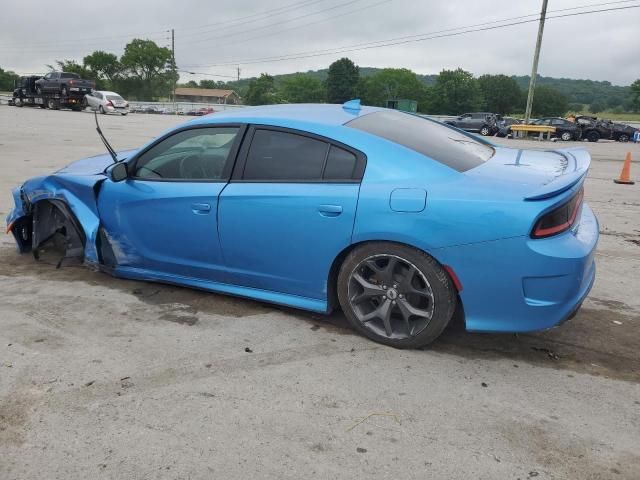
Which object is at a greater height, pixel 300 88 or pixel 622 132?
pixel 300 88

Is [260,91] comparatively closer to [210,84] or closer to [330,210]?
[210,84]

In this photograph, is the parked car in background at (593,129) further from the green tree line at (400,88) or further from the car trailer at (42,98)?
the green tree line at (400,88)

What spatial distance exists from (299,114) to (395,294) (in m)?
1.47

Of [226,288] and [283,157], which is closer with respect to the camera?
[283,157]

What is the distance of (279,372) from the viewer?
9.87 ft

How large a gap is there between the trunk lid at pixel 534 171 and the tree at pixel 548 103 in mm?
98446

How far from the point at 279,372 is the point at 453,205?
1375mm

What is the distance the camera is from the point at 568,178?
3.05 meters

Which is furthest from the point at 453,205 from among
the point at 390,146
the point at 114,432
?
the point at 114,432

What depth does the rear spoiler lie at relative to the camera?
283 cm

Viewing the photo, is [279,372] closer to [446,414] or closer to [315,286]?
[315,286]

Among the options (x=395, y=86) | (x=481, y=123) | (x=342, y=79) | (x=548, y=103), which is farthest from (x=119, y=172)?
(x=395, y=86)

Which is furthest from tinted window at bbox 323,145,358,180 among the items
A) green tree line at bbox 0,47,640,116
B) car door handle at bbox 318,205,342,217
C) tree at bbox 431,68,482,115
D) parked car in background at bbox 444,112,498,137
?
tree at bbox 431,68,482,115

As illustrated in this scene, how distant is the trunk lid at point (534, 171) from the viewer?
291 cm
